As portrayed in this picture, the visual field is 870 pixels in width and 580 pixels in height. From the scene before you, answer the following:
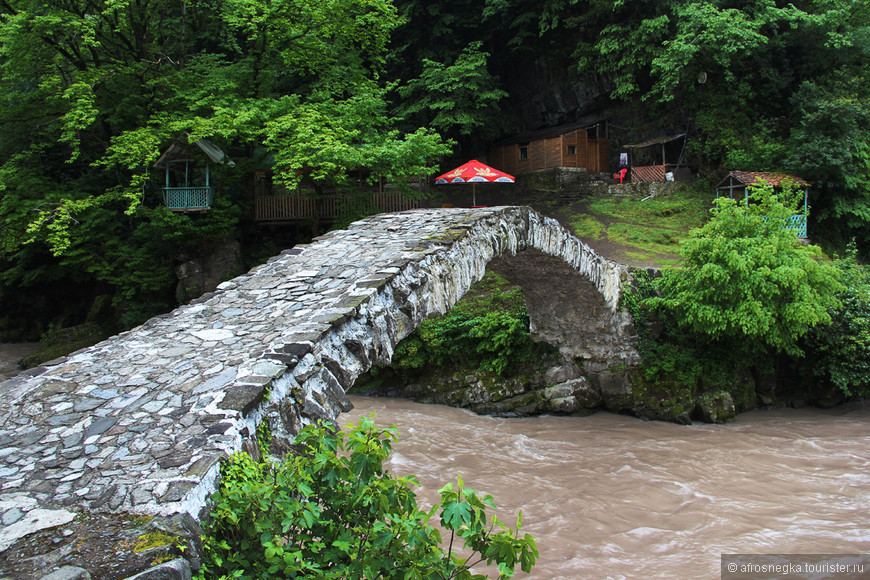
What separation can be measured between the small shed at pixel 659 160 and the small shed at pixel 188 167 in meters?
13.8

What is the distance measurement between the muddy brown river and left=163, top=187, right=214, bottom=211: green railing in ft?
23.7

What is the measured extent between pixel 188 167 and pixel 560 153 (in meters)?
12.9

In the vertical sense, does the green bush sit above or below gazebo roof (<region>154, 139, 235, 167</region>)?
below

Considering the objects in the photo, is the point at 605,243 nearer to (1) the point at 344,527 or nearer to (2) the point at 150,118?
(2) the point at 150,118

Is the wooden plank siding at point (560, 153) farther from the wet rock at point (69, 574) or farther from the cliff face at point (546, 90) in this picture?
the wet rock at point (69, 574)

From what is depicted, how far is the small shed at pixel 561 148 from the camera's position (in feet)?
69.7

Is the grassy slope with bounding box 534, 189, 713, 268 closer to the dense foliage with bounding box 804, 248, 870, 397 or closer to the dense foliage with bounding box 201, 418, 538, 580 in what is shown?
the dense foliage with bounding box 804, 248, 870, 397

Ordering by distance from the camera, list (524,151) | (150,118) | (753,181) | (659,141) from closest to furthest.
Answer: (150,118), (753,181), (659,141), (524,151)

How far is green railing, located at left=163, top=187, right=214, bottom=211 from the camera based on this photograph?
1466 centimetres

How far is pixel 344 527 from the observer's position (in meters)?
2.67

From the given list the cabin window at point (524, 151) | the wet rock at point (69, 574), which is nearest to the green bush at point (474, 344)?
the wet rock at point (69, 574)

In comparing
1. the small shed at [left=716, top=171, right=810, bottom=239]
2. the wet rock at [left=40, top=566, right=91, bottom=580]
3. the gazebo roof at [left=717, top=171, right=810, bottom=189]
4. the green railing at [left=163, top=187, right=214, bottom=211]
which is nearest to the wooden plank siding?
the small shed at [left=716, top=171, right=810, bottom=239]

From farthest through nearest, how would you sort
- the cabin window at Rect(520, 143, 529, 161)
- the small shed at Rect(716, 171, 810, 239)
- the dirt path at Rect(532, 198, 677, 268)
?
the cabin window at Rect(520, 143, 529, 161), the small shed at Rect(716, 171, 810, 239), the dirt path at Rect(532, 198, 677, 268)

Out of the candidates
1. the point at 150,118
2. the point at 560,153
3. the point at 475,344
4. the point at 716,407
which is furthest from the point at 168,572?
the point at 560,153
